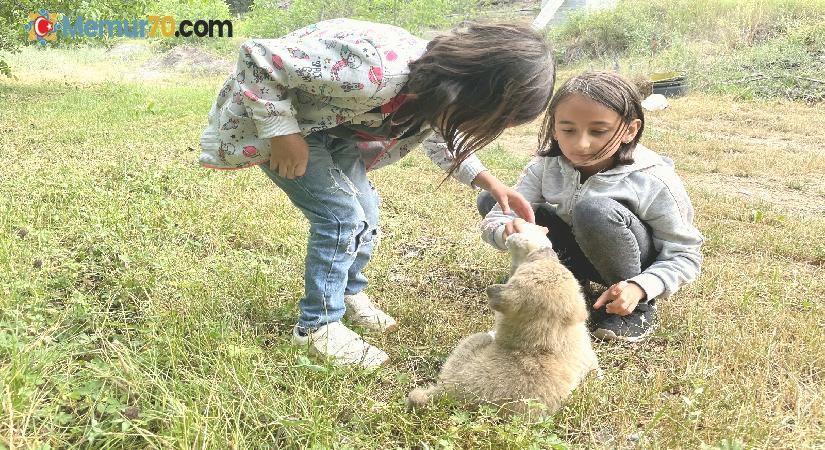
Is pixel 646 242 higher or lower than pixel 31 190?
higher

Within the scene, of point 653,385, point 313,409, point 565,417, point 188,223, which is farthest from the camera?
point 188,223

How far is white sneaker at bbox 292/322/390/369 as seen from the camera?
7.25 ft

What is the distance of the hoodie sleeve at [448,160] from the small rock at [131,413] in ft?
5.11

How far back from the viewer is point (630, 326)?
2604 mm

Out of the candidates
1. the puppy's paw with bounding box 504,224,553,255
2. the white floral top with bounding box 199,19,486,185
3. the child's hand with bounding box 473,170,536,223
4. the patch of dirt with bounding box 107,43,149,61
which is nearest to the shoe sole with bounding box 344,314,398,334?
the puppy's paw with bounding box 504,224,553,255

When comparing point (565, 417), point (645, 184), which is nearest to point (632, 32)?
point (645, 184)

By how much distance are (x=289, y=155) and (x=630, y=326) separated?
161 cm

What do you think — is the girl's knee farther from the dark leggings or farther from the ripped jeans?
the ripped jeans

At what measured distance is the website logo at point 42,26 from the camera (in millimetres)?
10143

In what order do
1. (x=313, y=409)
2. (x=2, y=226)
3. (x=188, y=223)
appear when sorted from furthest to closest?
(x=188, y=223) → (x=2, y=226) → (x=313, y=409)

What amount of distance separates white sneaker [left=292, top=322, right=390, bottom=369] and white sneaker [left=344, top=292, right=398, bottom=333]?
0.20m

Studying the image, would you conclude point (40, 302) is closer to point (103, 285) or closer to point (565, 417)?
point (103, 285)

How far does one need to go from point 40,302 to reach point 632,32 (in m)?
16.4

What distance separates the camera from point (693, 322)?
2672mm
